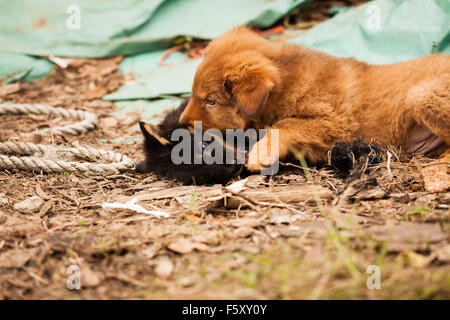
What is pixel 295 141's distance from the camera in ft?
10.8

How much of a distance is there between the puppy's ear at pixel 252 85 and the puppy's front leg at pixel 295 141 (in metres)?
0.26

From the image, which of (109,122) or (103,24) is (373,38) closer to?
(109,122)

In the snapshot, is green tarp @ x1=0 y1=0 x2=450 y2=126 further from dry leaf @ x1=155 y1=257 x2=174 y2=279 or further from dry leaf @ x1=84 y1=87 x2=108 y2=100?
dry leaf @ x1=155 y1=257 x2=174 y2=279

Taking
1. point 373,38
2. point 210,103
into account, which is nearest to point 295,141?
point 210,103

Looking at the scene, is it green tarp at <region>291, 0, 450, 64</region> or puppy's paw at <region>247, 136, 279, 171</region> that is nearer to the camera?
puppy's paw at <region>247, 136, 279, 171</region>

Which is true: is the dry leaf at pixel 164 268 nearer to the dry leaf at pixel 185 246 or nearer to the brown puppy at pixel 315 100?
the dry leaf at pixel 185 246

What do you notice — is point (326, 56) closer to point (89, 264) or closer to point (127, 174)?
point (127, 174)

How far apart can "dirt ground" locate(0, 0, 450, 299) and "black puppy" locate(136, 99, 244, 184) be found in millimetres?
111

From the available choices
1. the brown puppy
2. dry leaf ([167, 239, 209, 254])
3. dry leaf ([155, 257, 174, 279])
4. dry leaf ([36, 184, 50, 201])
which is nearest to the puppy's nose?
the brown puppy

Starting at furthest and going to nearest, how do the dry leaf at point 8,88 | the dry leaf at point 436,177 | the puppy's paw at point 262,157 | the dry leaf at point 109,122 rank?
the dry leaf at point 8,88, the dry leaf at point 109,122, the puppy's paw at point 262,157, the dry leaf at point 436,177

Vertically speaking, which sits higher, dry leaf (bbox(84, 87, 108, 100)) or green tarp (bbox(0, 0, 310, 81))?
green tarp (bbox(0, 0, 310, 81))

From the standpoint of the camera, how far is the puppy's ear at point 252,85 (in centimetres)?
310

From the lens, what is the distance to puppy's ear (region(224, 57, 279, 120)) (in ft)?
10.2

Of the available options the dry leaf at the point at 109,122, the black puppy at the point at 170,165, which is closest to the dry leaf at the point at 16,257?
the black puppy at the point at 170,165
